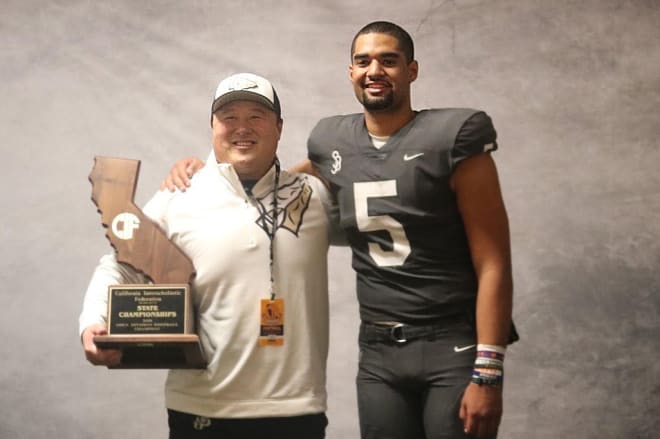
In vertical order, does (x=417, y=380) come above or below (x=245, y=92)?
below

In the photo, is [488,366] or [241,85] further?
[241,85]

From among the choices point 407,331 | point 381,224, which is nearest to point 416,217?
point 381,224

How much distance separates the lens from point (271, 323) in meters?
1.90

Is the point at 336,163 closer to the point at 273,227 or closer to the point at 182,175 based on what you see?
the point at 273,227

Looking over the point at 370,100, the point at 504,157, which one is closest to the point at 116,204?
the point at 370,100

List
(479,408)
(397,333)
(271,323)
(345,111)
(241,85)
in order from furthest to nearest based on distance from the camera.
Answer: (345,111) < (241,85) < (271,323) < (397,333) < (479,408)

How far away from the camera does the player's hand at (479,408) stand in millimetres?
1693

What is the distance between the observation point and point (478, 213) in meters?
1.75

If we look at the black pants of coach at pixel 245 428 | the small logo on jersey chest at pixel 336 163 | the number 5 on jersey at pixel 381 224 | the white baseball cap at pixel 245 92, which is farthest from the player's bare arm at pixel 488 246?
the white baseball cap at pixel 245 92

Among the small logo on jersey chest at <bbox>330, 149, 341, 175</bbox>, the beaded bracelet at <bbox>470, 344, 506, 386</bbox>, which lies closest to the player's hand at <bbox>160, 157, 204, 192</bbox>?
the small logo on jersey chest at <bbox>330, 149, 341, 175</bbox>

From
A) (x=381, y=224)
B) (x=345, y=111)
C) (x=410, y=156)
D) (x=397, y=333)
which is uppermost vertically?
(x=345, y=111)

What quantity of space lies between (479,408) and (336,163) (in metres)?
0.66

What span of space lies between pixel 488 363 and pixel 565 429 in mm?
1495

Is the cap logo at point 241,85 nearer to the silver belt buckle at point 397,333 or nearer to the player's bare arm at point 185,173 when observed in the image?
the player's bare arm at point 185,173
